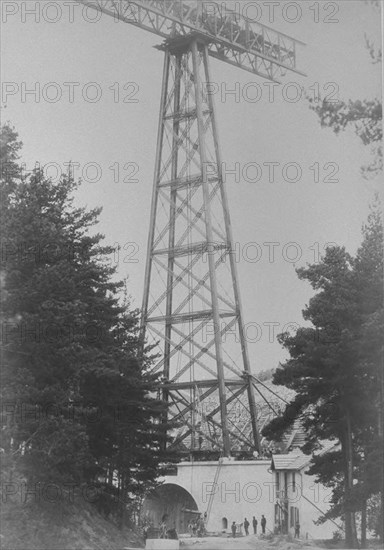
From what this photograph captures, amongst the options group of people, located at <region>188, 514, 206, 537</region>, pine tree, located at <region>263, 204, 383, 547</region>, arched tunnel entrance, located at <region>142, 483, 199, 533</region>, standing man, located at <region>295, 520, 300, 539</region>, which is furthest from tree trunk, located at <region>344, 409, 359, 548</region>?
arched tunnel entrance, located at <region>142, 483, 199, 533</region>

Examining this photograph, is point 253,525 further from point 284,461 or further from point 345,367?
point 345,367

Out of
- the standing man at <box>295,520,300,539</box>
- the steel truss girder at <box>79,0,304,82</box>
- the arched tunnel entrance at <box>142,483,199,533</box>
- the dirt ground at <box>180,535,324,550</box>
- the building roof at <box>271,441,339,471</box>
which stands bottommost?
the dirt ground at <box>180,535,324,550</box>

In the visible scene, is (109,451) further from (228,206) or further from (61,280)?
(228,206)

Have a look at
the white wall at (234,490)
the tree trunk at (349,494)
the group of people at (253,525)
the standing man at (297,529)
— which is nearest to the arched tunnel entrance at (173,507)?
the white wall at (234,490)

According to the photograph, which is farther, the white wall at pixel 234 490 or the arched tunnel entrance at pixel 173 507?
the arched tunnel entrance at pixel 173 507

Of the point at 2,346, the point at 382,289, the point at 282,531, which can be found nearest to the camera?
the point at 2,346

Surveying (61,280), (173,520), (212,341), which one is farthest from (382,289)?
(173,520)

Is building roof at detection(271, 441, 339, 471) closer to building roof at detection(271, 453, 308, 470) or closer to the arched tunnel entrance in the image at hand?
building roof at detection(271, 453, 308, 470)

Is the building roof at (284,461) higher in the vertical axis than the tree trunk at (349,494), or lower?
higher

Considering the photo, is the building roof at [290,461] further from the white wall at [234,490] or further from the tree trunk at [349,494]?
the tree trunk at [349,494]
